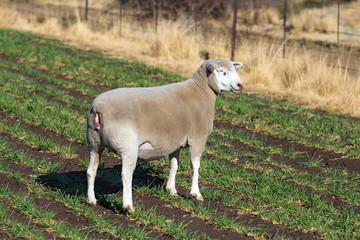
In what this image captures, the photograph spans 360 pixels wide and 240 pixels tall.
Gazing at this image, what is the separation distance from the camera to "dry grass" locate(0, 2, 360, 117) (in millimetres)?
11945

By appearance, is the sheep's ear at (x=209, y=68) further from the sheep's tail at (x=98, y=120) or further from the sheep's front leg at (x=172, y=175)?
the sheep's tail at (x=98, y=120)

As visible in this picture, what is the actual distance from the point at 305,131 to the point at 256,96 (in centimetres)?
302

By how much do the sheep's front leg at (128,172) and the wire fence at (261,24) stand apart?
976 centimetres

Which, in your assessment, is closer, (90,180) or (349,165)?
(90,180)

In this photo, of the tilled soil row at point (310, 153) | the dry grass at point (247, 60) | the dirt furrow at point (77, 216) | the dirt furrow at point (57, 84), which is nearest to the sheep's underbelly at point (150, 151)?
the dirt furrow at point (77, 216)

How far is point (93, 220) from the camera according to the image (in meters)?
5.39

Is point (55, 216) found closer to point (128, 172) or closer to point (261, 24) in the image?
point (128, 172)

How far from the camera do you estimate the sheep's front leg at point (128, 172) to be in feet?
17.9

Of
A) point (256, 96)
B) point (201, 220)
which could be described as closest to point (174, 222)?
point (201, 220)

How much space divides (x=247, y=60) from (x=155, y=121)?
29.5 feet

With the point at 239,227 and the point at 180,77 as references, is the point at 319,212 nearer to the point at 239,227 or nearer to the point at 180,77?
the point at 239,227

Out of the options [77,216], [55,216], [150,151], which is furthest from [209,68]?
[55,216]

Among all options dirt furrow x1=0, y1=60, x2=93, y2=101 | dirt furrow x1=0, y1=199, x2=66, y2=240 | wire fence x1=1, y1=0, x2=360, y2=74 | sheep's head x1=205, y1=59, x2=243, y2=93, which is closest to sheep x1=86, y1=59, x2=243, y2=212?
sheep's head x1=205, y1=59, x2=243, y2=93

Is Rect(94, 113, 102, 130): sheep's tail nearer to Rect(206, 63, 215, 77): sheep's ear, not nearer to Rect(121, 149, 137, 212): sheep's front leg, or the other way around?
Rect(121, 149, 137, 212): sheep's front leg
